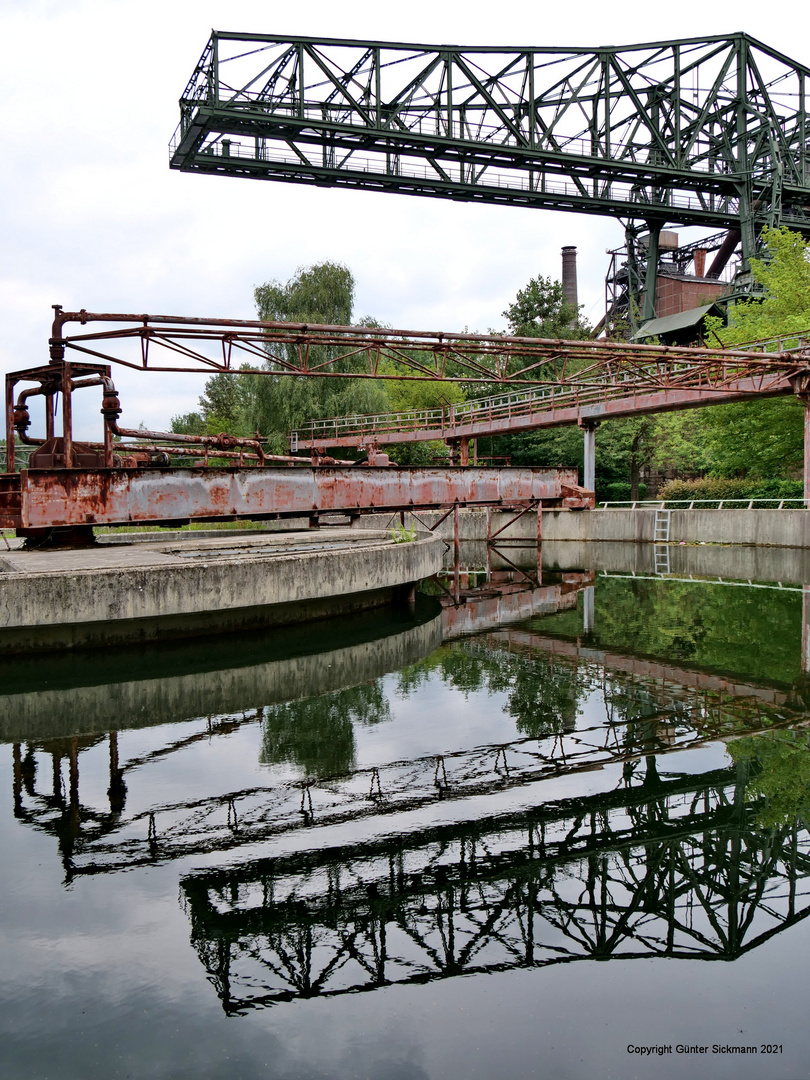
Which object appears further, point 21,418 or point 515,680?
point 21,418

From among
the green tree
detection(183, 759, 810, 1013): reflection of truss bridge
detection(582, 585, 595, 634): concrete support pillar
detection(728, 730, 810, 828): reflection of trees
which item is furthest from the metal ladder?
detection(183, 759, 810, 1013): reflection of truss bridge

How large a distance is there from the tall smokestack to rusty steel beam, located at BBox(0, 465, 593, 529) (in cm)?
4719

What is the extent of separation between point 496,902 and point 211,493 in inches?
437

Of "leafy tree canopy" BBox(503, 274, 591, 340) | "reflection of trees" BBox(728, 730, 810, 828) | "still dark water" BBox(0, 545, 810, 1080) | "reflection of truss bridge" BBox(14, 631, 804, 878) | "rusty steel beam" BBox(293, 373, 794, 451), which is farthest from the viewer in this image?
"leafy tree canopy" BBox(503, 274, 591, 340)

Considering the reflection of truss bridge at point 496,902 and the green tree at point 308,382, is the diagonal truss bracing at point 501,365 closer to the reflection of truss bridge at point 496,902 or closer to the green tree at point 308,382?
the green tree at point 308,382

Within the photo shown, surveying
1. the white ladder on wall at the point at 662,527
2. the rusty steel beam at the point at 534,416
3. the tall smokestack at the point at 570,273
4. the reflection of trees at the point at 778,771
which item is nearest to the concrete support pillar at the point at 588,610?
the reflection of trees at the point at 778,771

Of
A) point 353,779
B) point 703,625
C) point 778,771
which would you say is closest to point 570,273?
point 703,625

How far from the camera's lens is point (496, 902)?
413 cm

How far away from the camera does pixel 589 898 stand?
4.18 m

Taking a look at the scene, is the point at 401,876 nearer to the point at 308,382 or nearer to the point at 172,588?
the point at 172,588

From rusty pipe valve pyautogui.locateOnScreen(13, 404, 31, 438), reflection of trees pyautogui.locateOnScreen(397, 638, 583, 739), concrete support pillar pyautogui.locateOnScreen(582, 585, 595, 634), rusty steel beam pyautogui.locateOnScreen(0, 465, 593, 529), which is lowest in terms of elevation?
reflection of trees pyautogui.locateOnScreen(397, 638, 583, 739)

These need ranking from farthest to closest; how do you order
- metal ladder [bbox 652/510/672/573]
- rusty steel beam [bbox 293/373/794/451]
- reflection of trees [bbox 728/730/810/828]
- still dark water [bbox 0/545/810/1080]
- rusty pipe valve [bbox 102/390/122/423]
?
1. metal ladder [bbox 652/510/672/573]
2. rusty steel beam [bbox 293/373/794/451]
3. rusty pipe valve [bbox 102/390/122/423]
4. reflection of trees [bbox 728/730/810/828]
5. still dark water [bbox 0/545/810/1080]

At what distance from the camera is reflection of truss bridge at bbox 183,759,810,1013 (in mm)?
3688

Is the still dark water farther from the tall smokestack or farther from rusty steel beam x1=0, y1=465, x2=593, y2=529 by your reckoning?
the tall smokestack
